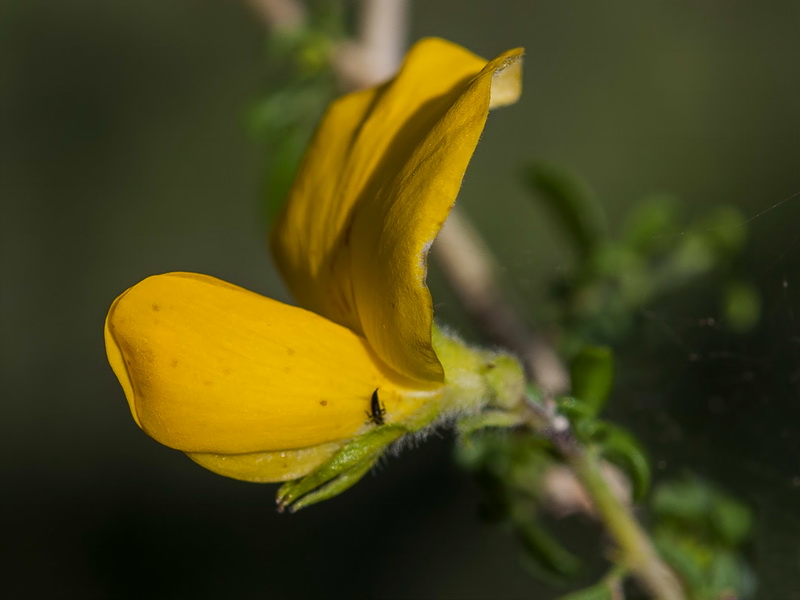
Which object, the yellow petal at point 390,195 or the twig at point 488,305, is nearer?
the yellow petal at point 390,195

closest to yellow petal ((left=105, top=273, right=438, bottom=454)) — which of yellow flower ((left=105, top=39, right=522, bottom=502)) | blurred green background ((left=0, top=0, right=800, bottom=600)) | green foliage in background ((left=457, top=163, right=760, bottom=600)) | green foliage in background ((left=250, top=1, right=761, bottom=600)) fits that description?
yellow flower ((left=105, top=39, right=522, bottom=502))

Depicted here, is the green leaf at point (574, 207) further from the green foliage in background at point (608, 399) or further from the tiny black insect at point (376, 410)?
the tiny black insect at point (376, 410)

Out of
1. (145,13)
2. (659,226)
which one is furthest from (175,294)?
(145,13)

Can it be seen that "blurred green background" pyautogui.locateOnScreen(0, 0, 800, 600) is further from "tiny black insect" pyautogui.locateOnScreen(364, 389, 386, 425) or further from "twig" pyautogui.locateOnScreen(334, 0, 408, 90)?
"tiny black insect" pyautogui.locateOnScreen(364, 389, 386, 425)

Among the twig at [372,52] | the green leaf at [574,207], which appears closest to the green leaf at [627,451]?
the green leaf at [574,207]

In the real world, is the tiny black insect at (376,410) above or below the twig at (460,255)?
below
